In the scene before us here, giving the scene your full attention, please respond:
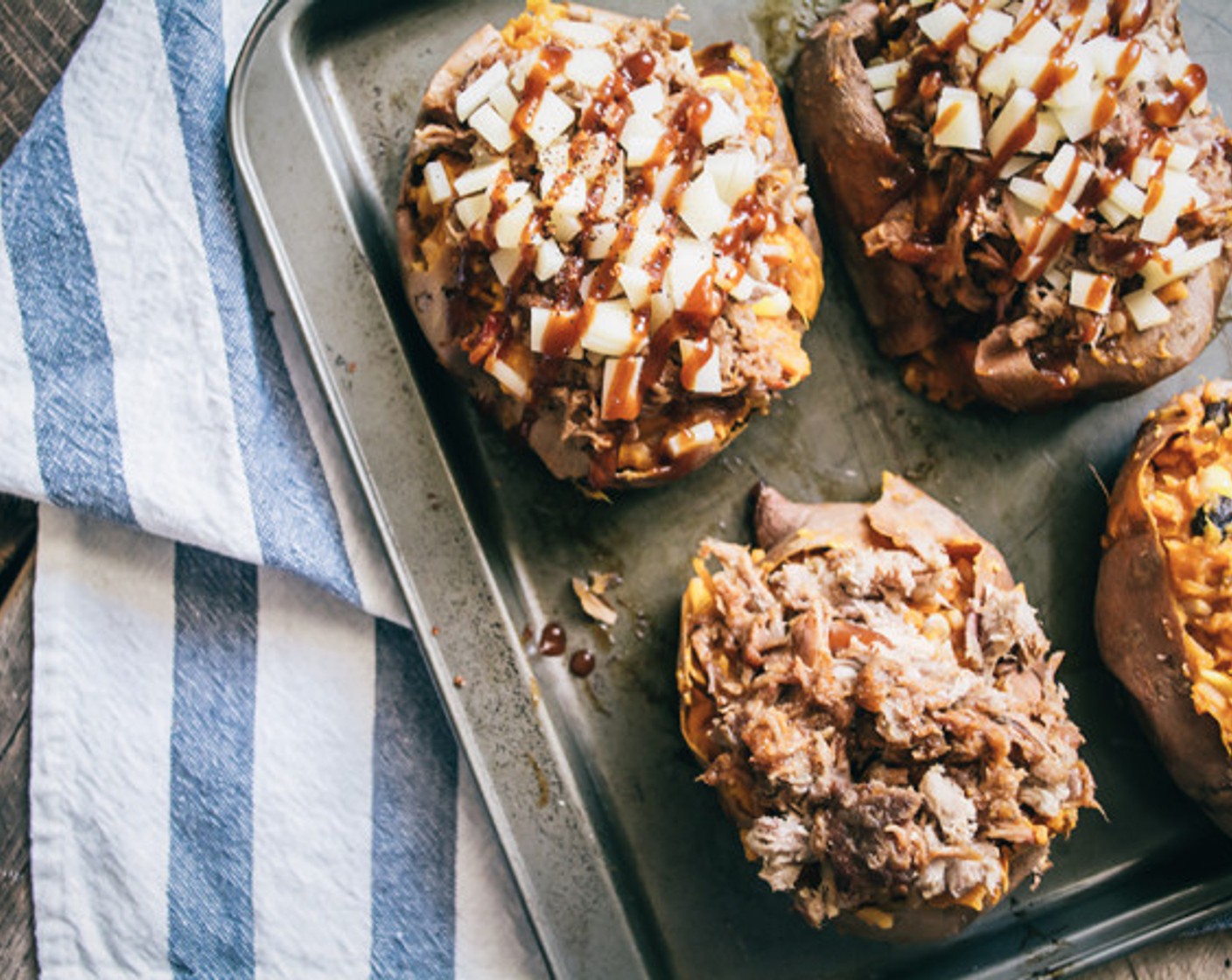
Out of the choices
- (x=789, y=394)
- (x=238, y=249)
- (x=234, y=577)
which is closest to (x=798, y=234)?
(x=789, y=394)

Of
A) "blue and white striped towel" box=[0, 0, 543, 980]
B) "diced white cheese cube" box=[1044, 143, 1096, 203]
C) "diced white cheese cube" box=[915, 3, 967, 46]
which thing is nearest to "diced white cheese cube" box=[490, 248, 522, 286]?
"blue and white striped towel" box=[0, 0, 543, 980]

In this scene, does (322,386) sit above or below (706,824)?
→ above

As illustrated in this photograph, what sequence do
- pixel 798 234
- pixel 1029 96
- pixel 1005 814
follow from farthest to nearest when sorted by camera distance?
1. pixel 798 234
2. pixel 1029 96
3. pixel 1005 814

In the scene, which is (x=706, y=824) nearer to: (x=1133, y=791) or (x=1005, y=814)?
(x=1005, y=814)

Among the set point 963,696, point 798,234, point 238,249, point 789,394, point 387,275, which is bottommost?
point 963,696

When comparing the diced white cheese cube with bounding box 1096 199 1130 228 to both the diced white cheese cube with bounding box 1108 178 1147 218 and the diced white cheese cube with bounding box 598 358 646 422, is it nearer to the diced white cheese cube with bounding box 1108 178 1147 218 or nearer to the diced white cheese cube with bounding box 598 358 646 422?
the diced white cheese cube with bounding box 1108 178 1147 218

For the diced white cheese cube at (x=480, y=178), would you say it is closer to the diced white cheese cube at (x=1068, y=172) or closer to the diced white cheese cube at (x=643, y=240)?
the diced white cheese cube at (x=643, y=240)
